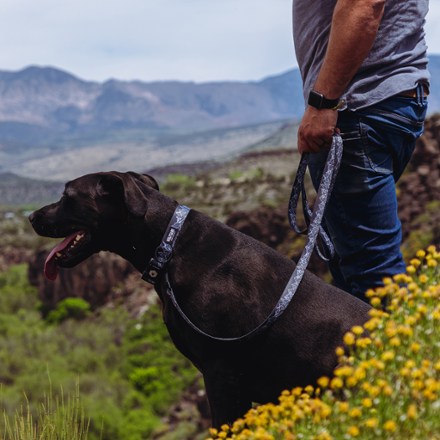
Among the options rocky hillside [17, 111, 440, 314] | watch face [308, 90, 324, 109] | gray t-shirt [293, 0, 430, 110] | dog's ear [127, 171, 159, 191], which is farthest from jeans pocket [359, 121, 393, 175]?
rocky hillside [17, 111, 440, 314]

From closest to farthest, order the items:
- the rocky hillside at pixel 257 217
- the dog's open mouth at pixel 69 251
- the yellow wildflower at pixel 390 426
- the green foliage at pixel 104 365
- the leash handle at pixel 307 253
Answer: the yellow wildflower at pixel 390 426, the leash handle at pixel 307 253, the dog's open mouth at pixel 69 251, the rocky hillside at pixel 257 217, the green foliage at pixel 104 365

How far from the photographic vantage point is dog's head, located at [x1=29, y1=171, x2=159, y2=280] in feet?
12.8

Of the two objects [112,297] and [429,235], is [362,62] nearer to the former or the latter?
[429,235]

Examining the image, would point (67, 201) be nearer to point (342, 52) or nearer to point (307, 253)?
point (307, 253)

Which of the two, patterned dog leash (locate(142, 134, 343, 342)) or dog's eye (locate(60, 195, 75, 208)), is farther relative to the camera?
dog's eye (locate(60, 195, 75, 208))

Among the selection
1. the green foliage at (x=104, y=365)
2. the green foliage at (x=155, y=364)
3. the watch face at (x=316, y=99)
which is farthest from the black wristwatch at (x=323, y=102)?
the green foliage at (x=155, y=364)

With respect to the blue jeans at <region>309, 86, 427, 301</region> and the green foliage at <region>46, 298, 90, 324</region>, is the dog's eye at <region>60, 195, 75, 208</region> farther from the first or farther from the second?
the green foliage at <region>46, 298, 90, 324</region>

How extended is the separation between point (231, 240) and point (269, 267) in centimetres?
25

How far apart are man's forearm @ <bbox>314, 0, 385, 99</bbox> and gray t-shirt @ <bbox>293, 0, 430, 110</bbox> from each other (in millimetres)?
141

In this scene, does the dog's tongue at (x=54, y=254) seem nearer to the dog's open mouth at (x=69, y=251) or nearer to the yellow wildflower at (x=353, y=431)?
the dog's open mouth at (x=69, y=251)

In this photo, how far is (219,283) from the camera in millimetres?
→ 3543

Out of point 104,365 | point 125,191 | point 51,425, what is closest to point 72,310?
point 104,365

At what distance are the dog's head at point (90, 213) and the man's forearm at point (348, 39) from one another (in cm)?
119

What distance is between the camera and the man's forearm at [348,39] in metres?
3.40
